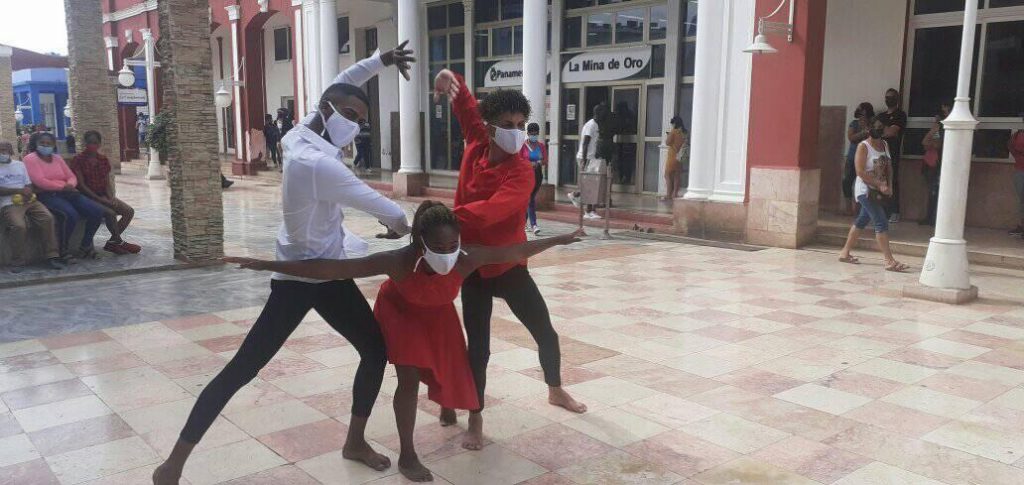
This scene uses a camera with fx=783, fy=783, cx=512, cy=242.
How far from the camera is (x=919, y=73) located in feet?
37.5

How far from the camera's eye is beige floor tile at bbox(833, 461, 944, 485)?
358 centimetres

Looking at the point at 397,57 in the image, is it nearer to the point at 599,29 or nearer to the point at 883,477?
the point at 883,477

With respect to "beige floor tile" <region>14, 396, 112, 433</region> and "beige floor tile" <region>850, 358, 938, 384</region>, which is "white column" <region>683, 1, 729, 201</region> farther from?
"beige floor tile" <region>14, 396, 112, 433</region>

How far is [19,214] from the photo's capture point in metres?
8.39

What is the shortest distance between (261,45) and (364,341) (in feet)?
75.8

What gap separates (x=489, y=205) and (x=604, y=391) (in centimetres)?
176

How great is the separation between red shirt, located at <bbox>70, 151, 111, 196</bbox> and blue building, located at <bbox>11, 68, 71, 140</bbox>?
34447mm

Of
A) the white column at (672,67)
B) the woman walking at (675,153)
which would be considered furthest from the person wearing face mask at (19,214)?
the white column at (672,67)

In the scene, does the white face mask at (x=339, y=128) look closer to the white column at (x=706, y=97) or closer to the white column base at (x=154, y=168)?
the white column at (x=706, y=97)

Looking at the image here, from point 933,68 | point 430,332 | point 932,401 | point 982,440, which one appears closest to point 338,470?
point 430,332

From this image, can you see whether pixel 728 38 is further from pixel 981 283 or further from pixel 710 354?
pixel 710 354

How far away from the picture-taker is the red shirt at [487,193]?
3.61 metres

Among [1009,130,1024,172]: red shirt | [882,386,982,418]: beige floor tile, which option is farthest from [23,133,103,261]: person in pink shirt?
[1009,130,1024,172]: red shirt

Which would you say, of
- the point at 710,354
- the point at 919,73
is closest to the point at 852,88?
the point at 919,73
